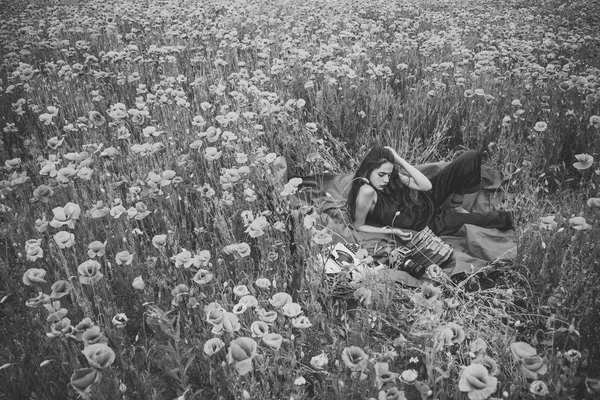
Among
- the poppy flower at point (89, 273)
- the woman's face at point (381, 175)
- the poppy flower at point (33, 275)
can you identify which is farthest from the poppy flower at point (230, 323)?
the woman's face at point (381, 175)

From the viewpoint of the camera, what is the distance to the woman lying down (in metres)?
3.12

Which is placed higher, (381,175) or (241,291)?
(241,291)

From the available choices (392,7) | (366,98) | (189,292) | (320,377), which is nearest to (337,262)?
(320,377)

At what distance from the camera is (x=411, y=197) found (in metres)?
3.43

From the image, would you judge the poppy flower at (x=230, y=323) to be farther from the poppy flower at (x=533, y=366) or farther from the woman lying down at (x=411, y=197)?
the woman lying down at (x=411, y=197)

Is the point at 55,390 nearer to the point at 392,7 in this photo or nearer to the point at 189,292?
the point at 189,292

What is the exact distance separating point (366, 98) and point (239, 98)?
148 centimetres

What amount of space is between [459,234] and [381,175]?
0.74 metres

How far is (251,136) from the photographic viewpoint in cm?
347

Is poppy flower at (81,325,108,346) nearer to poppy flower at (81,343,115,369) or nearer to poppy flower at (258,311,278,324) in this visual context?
poppy flower at (81,343,115,369)

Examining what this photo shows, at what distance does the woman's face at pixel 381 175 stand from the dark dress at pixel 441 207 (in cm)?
12

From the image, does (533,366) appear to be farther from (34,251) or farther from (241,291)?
(34,251)

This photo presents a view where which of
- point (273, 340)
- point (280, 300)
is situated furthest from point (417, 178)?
point (273, 340)

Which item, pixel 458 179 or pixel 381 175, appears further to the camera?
pixel 458 179
